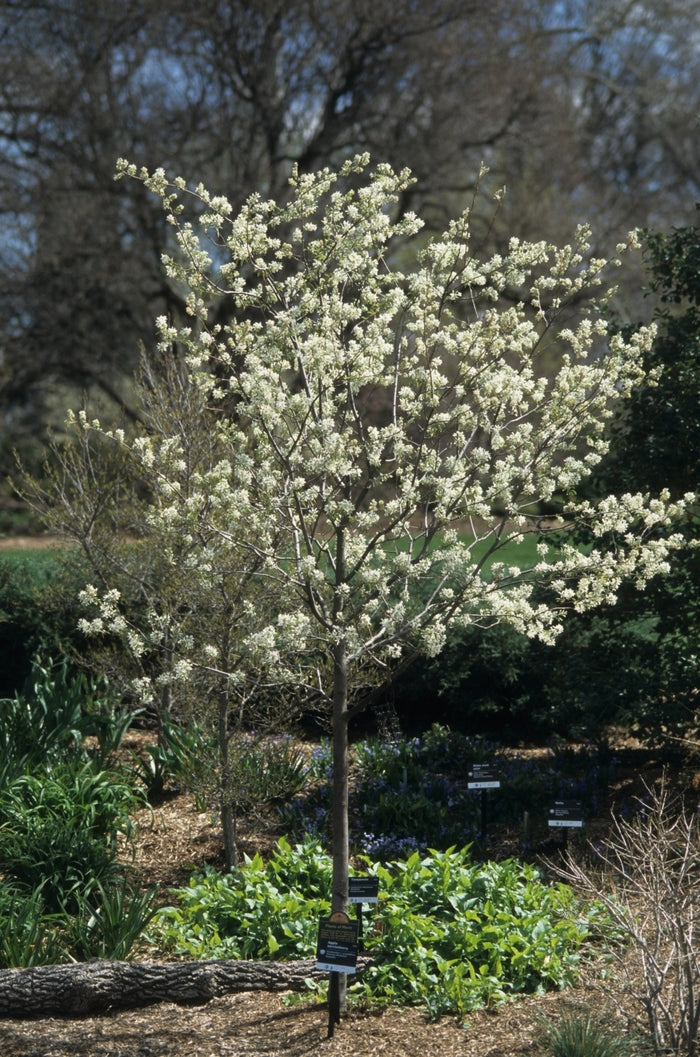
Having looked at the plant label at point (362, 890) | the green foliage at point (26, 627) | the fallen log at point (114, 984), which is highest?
the green foliage at point (26, 627)

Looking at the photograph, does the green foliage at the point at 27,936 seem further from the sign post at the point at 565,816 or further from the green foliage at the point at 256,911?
the sign post at the point at 565,816

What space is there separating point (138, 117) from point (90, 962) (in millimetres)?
15064

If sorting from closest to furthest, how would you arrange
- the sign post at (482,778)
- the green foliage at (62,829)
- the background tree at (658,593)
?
the green foliage at (62,829) < the sign post at (482,778) < the background tree at (658,593)

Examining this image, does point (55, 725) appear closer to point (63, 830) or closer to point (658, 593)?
point (63, 830)

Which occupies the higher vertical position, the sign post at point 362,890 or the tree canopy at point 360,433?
the tree canopy at point 360,433

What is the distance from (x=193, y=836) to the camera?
756cm

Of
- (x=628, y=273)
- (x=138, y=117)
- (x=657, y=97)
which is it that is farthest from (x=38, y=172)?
(x=657, y=97)

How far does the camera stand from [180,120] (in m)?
17.6

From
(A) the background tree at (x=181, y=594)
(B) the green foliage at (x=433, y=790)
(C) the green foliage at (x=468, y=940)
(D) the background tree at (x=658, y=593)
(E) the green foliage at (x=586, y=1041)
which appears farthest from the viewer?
(D) the background tree at (x=658, y=593)

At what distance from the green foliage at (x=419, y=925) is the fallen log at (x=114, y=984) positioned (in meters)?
0.29

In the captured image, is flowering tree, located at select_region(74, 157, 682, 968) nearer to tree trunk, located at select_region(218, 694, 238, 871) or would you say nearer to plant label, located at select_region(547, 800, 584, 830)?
plant label, located at select_region(547, 800, 584, 830)

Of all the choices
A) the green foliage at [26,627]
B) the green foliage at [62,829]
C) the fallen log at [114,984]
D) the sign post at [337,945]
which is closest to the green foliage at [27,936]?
the green foliage at [62,829]

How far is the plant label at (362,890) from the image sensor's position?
4.92 metres

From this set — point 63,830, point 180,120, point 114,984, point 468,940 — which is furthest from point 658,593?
point 180,120
